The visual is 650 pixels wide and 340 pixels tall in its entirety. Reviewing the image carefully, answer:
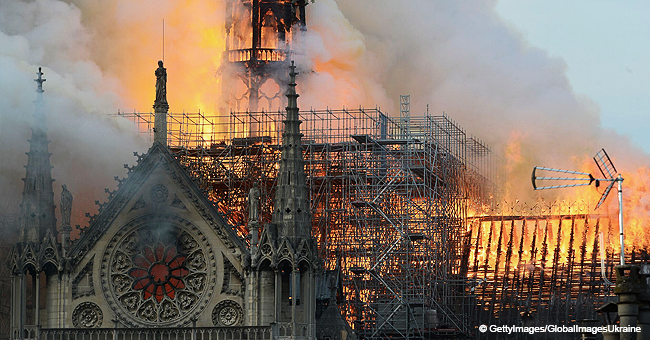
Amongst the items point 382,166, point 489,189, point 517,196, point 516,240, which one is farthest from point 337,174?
point 517,196

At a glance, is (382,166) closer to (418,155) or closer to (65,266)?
(418,155)

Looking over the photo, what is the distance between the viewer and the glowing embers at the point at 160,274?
80750 millimetres

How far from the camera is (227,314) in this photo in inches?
3130

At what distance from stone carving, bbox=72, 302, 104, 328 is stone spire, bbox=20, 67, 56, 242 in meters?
3.82

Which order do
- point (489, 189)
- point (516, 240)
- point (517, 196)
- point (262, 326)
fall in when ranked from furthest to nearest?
point (517, 196) → point (489, 189) → point (516, 240) → point (262, 326)

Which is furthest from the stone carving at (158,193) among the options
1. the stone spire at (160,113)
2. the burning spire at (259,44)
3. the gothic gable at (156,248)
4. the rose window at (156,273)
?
the burning spire at (259,44)

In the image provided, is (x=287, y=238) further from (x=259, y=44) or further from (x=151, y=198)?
(x=259, y=44)

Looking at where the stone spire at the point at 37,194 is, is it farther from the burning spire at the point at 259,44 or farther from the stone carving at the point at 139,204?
the burning spire at the point at 259,44

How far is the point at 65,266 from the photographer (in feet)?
265

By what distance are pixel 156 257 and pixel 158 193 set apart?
3.06 meters

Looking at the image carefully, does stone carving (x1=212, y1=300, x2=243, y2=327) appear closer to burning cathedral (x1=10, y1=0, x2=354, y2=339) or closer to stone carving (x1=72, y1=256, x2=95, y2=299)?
burning cathedral (x1=10, y1=0, x2=354, y2=339)

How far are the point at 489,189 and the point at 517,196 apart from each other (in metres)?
8.94

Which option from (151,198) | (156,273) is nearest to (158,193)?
(151,198)

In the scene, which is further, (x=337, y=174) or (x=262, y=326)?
(x=337, y=174)
